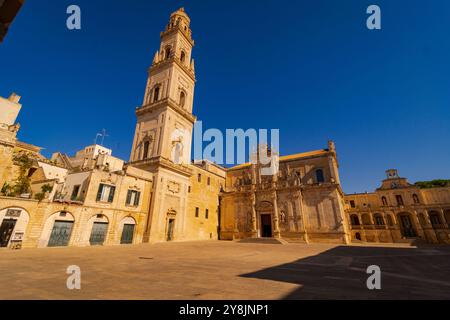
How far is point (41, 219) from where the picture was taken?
49.6ft

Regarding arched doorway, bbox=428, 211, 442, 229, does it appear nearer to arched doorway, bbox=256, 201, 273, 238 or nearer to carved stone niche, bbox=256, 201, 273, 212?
arched doorway, bbox=256, 201, 273, 238

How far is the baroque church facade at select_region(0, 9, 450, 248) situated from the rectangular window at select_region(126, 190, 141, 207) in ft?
0.34

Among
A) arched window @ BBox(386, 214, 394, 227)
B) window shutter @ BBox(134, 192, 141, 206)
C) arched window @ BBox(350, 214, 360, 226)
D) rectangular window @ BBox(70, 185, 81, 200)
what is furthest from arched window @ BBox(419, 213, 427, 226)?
rectangular window @ BBox(70, 185, 81, 200)

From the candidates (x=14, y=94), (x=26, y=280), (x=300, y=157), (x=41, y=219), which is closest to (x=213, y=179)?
(x=300, y=157)

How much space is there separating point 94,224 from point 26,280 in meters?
15.0

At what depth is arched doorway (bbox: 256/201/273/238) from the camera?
104ft

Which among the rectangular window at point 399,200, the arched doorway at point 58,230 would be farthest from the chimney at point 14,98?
the rectangular window at point 399,200

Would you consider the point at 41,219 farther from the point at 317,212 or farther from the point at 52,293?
the point at 317,212

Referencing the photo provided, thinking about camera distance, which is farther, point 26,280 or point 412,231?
point 412,231

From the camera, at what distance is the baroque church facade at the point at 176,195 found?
16.8 m

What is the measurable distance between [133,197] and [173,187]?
204 inches

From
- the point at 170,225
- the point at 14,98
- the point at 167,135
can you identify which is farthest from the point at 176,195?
the point at 14,98

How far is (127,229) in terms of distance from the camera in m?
20.6

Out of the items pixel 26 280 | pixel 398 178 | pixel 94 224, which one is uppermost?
pixel 398 178
